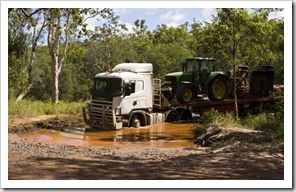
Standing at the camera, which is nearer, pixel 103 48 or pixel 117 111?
pixel 117 111

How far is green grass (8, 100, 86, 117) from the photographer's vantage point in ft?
47.4

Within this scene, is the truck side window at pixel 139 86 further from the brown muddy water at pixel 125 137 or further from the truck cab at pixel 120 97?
the brown muddy water at pixel 125 137

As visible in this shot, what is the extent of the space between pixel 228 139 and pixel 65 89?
26.0 metres

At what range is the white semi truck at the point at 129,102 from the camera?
13812 mm

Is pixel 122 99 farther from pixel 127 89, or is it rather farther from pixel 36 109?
pixel 36 109

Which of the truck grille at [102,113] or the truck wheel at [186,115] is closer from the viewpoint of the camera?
the truck grille at [102,113]

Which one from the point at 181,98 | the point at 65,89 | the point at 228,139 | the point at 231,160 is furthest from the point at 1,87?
the point at 65,89

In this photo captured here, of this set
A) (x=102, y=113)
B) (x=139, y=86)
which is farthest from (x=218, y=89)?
(x=102, y=113)

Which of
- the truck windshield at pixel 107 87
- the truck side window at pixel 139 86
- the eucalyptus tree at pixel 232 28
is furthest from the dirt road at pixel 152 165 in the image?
the eucalyptus tree at pixel 232 28

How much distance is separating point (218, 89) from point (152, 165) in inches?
448

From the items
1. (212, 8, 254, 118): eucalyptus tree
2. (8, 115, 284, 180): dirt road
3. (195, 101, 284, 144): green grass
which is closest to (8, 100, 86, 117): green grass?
(8, 115, 284, 180): dirt road

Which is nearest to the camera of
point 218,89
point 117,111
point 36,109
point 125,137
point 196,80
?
point 125,137

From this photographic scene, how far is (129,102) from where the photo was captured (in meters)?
14.2

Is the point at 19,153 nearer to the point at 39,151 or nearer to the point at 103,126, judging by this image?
the point at 39,151
